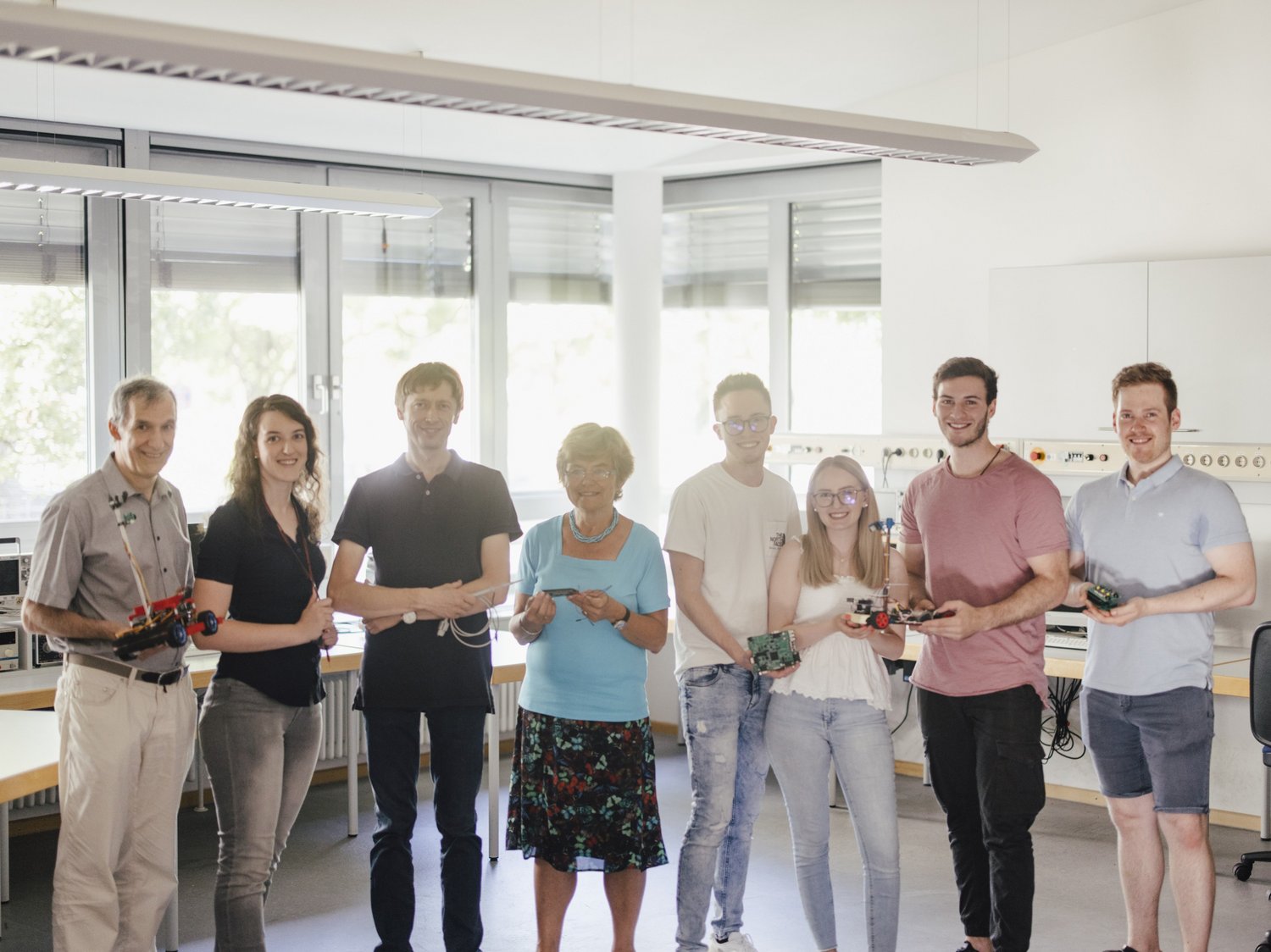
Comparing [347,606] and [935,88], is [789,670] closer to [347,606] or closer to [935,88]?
[347,606]

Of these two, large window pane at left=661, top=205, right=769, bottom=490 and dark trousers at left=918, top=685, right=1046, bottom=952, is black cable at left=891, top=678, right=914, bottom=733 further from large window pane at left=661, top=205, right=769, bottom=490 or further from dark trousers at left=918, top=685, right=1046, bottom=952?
dark trousers at left=918, top=685, right=1046, bottom=952

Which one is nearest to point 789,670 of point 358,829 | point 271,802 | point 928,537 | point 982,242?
point 928,537

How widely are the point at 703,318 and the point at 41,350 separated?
125 inches

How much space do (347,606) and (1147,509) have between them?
203 centimetres

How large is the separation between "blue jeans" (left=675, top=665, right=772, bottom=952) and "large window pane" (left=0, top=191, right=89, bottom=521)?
352 cm

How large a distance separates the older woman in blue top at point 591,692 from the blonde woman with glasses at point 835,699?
1.12 ft

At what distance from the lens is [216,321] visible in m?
6.02

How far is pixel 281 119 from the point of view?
5469mm

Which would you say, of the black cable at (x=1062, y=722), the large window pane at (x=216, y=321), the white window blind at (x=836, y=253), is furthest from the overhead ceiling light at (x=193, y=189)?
the black cable at (x=1062, y=722)

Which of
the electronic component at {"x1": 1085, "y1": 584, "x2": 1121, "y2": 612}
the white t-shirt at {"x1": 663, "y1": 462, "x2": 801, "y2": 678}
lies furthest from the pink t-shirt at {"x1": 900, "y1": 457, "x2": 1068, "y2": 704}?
the white t-shirt at {"x1": 663, "y1": 462, "x2": 801, "y2": 678}

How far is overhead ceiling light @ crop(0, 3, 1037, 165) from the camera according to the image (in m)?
2.58

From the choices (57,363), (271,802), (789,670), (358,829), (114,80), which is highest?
(114,80)

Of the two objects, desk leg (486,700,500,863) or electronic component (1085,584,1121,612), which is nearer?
electronic component (1085,584,1121,612)

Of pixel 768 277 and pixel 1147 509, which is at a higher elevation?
pixel 768 277
